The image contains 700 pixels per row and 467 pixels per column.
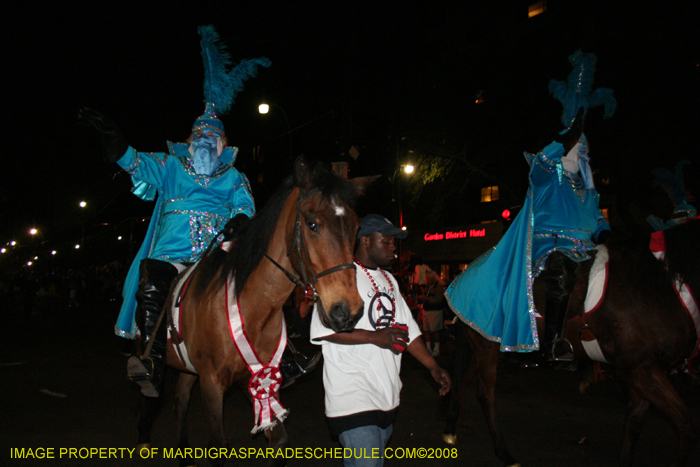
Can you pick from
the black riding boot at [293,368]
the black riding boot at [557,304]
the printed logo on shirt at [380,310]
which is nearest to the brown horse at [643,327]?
the black riding boot at [557,304]

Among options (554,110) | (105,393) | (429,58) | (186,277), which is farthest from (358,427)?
(429,58)

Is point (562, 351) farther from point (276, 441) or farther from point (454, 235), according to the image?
point (454, 235)

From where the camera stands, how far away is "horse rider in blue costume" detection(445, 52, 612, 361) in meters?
4.72

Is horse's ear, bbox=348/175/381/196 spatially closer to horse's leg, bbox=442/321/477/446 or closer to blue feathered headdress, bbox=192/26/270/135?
blue feathered headdress, bbox=192/26/270/135

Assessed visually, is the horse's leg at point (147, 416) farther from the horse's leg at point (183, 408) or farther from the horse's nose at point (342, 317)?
the horse's nose at point (342, 317)

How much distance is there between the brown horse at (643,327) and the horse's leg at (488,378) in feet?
0.04

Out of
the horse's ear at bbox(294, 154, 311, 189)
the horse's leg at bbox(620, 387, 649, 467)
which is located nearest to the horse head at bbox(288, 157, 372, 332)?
the horse's ear at bbox(294, 154, 311, 189)

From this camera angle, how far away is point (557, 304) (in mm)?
4684

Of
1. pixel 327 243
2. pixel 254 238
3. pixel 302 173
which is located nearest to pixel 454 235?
pixel 254 238

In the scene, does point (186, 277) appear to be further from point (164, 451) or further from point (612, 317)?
point (612, 317)

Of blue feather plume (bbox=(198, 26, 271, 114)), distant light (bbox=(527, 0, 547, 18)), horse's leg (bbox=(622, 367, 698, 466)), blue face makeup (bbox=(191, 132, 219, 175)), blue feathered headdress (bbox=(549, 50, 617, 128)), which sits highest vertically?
distant light (bbox=(527, 0, 547, 18))

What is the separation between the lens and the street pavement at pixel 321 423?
5.05m

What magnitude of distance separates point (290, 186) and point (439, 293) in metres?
9.14

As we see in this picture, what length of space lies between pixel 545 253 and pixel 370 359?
2.74m
